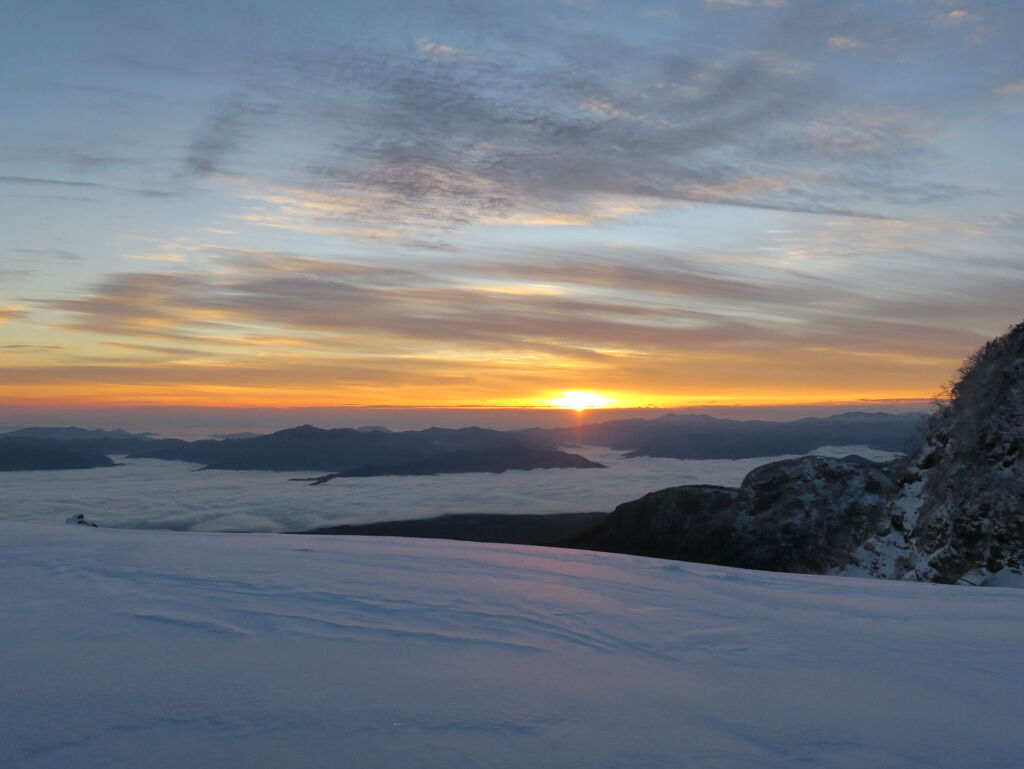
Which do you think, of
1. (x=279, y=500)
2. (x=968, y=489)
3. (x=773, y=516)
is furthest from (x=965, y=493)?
(x=279, y=500)

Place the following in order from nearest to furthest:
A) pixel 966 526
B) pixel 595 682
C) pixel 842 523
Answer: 1. pixel 595 682
2. pixel 966 526
3. pixel 842 523

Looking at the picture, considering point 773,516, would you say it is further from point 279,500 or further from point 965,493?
point 279,500

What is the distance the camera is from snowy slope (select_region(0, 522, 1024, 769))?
113 inches

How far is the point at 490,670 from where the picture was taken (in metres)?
3.83

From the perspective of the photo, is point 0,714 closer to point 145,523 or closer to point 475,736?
point 475,736

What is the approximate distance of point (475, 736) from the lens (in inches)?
116

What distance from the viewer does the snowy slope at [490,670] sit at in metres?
2.88

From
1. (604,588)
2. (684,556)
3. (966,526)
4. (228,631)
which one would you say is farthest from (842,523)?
(228,631)

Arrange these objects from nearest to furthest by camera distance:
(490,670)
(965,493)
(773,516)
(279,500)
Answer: (490,670) < (965,493) < (773,516) < (279,500)

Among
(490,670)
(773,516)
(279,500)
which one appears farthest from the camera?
(279,500)

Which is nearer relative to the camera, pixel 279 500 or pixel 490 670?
pixel 490 670

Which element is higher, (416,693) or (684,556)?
(416,693)

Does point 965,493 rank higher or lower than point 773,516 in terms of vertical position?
higher

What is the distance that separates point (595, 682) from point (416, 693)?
92 cm
